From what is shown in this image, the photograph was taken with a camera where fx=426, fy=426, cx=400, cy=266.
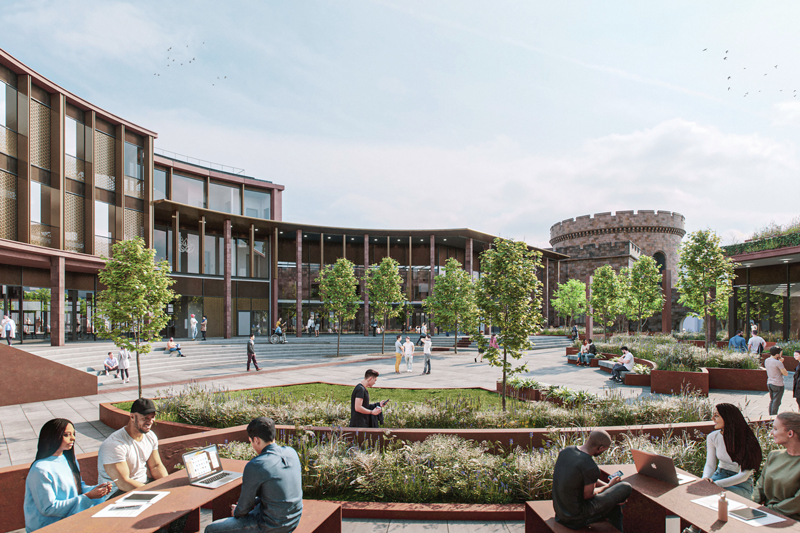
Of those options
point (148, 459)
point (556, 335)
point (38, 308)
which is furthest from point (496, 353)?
point (556, 335)

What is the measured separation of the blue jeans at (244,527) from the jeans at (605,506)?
255 cm

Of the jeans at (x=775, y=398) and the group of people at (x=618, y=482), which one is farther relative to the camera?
the jeans at (x=775, y=398)

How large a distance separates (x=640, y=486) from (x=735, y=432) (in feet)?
4.29

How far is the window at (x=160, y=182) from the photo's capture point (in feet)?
108

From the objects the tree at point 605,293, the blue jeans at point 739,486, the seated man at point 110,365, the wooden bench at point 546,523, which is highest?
the tree at point 605,293

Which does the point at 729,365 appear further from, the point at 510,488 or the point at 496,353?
the point at 510,488

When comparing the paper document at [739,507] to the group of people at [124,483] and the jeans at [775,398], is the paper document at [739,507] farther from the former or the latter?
the jeans at [775,398]

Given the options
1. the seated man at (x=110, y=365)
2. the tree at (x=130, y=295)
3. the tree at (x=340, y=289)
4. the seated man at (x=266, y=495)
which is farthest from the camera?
the tree at (x=340, y=289)

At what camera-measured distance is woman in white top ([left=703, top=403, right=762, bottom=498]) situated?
4.48 metres

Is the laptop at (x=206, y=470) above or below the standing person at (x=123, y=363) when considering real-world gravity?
above

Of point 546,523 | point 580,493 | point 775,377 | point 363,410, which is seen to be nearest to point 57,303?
point 363,410

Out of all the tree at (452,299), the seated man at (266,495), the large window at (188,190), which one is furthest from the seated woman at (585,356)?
→ the large window at (188,190)

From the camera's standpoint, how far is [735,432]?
4555mm

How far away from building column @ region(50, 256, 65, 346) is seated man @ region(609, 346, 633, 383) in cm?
2410
